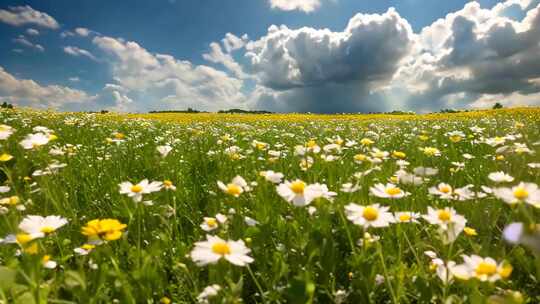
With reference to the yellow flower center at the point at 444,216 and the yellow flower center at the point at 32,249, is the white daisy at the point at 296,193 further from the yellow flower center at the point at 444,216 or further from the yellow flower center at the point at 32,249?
the yellow flower center at the point at 32,249

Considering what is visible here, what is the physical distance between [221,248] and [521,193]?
3.83 feet

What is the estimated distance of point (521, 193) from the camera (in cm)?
150

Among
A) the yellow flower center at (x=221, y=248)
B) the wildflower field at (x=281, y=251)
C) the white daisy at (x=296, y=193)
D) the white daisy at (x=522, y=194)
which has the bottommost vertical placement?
the wildflower field at (x=281, y=251)

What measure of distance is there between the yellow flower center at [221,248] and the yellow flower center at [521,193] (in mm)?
1117

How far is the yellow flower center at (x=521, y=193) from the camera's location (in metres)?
1.48

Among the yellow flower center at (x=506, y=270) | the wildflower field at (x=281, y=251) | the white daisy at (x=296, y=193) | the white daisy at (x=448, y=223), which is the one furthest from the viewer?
the white daisy at (x=296, y=193)

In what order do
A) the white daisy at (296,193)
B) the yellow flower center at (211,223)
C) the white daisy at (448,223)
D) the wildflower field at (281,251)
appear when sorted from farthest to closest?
1. the yellow flower center at (211,223)
2. the white daisy at (296,193)
3. the white daisy at (448,223)
4. the wildflower field at (281,251)

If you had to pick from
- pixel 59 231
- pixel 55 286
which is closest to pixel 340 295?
pixel 55 286

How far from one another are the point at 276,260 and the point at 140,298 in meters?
0.58

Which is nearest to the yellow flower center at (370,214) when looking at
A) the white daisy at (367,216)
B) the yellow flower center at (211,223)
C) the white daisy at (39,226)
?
the white daisy at (367,216)

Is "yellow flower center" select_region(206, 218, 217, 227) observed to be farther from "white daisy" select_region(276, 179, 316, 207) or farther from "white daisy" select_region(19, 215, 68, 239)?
"white daisy" select_region(19, 215, 68, 239)

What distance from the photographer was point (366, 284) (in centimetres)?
160

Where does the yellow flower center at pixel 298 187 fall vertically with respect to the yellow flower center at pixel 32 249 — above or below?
above

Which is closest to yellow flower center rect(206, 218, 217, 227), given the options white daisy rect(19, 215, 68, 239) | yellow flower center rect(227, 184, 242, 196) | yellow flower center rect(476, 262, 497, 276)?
yellow flower center rect(227, 184, 242, 196)
